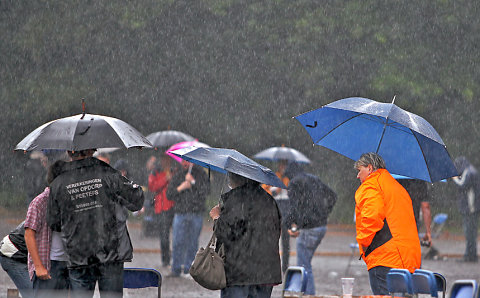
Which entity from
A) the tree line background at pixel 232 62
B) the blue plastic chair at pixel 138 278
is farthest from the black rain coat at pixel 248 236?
the tree line background at pixel 232 62

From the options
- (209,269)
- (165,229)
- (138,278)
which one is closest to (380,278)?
(209,269)

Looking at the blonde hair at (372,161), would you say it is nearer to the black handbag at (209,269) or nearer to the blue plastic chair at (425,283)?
the blue plastic chair at (425,283)

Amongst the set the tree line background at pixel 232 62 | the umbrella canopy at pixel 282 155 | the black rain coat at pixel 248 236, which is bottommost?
the black rain coat at pixel 248 236

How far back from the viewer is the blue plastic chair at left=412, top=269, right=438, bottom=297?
620 cm

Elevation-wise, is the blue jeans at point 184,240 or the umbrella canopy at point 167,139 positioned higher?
the umbrella canopy at point 167,139

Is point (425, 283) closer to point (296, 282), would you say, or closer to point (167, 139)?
point (296, 282)

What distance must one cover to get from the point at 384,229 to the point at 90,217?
2.31 m

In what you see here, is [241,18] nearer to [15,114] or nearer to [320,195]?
[15,114]

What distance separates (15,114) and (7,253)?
729 inches

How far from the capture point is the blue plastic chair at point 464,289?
582cm

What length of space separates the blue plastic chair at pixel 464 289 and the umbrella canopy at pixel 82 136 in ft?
7.80

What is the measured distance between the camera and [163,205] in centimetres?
1387

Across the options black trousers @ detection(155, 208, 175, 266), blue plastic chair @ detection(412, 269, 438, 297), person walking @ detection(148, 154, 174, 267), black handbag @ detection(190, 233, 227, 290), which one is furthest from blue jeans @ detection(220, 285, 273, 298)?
black trousers @ detection(155, 208, 175, 266)

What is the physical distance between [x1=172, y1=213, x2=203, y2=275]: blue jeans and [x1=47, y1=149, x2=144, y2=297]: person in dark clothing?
6378 millimetres
